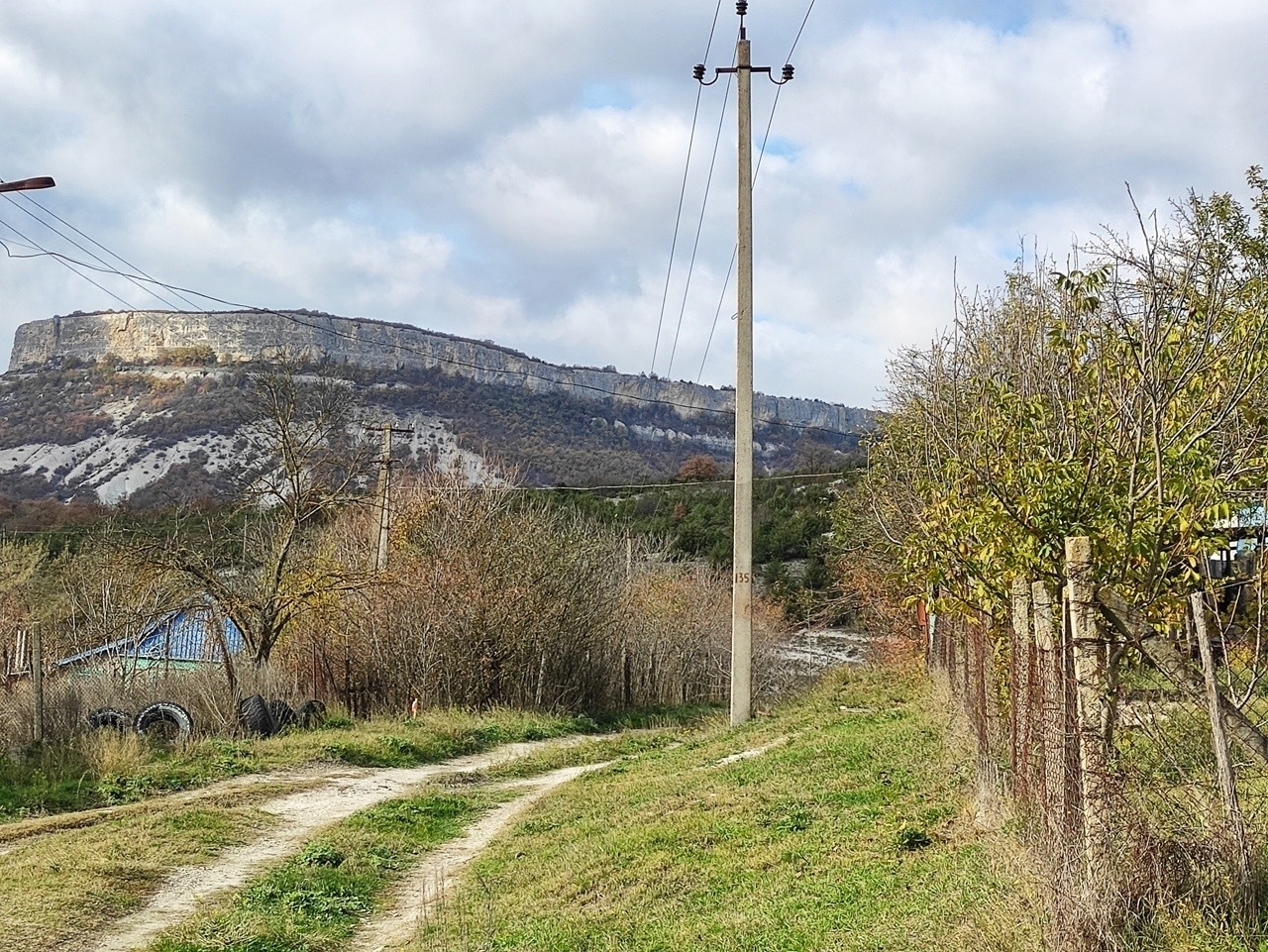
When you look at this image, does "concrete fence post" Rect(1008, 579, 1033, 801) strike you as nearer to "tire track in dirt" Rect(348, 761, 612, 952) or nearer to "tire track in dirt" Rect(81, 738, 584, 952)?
"tire track in dirt" Rect(348, 761, 612, 952)

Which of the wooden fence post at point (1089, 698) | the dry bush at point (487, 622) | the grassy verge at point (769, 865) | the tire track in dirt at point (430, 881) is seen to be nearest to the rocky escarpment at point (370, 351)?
the dry bush at point (487, 622)

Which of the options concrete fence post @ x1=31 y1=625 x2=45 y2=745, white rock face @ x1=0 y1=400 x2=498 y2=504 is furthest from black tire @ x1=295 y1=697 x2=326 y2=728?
white rock face @ x1=0 y1=400 x2=498 y2=504

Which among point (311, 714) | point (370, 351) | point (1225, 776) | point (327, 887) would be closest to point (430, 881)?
point (327, 887)

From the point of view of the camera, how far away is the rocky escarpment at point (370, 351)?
241ft

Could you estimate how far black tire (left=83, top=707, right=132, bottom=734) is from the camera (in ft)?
57.3

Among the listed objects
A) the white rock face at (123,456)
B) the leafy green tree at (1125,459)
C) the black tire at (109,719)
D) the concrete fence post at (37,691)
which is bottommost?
the black tire at (109,719)

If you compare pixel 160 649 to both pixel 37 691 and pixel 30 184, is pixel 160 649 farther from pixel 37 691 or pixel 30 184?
pixel 30 184

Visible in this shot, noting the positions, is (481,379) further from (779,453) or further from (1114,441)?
(1114,441)

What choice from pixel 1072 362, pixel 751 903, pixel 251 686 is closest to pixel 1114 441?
pixel 1072 362

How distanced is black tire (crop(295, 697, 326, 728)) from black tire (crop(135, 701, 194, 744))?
8.55 feet

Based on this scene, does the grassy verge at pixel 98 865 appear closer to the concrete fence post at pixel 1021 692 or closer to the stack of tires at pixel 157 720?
the stack of tires at pixel 157 720

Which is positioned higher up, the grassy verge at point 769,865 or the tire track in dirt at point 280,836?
the grassy verge at point 769,865

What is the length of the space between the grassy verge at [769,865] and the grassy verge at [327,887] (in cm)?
84

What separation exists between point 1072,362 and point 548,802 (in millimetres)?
8950
